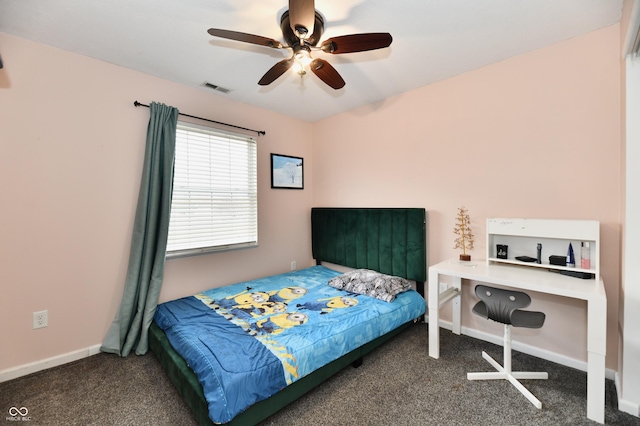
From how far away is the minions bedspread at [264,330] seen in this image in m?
1.54

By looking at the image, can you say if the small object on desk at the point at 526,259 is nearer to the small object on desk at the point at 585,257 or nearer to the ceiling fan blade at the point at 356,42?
the small object on desk at the point at 585,257

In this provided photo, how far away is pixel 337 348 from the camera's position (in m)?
1.95

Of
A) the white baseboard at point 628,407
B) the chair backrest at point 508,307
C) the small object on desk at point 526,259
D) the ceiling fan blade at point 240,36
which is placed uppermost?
the ceiling fan blade at point 240,36

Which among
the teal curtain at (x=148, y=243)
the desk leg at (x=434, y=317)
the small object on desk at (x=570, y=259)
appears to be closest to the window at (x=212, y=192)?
the teal curtain at (x=148, y=243)

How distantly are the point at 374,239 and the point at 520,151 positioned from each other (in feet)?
5.39

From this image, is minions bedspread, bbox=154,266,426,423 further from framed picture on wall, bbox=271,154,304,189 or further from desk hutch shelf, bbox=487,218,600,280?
framed picture on wall, bbox=271,154,304,189

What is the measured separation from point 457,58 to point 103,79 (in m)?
3.12

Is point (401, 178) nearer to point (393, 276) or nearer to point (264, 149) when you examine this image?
point (393, 276)

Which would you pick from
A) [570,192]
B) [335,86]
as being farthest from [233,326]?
[570,192]

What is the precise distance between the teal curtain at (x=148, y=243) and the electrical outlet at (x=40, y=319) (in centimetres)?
44

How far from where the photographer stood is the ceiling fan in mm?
1440

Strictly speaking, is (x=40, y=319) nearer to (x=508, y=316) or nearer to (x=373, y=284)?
(x=373, y=284)

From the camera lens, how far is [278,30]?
6.59ft

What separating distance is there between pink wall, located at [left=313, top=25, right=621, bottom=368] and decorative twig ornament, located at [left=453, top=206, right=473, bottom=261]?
0.05 meters
